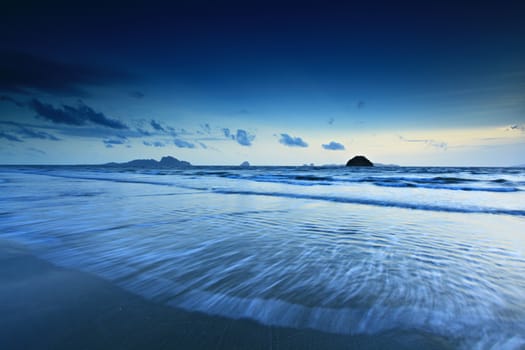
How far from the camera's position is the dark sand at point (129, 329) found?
1.76m

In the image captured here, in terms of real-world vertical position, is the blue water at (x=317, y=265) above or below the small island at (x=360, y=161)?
below

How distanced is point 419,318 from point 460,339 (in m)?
0.30

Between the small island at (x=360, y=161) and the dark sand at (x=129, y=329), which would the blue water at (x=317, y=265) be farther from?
the small island at (x=360, y=161)

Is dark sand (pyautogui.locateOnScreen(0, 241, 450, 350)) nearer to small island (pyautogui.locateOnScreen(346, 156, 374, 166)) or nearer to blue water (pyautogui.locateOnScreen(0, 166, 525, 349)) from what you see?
blue water (pyautogui.locateOnScreen(0, 166, 525, 349))

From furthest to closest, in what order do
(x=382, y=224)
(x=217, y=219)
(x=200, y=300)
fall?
(x=217, y=219) → (x=382, y=224) → (x=200, y=300)

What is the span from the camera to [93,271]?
3049 mm

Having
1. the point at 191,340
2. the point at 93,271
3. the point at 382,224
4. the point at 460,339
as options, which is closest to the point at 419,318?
the point at 460,339

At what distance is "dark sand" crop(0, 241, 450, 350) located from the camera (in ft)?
5.76

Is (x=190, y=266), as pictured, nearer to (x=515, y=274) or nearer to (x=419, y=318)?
(x=419, y=318)

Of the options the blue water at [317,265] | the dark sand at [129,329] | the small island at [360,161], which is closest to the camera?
the dark sand at [129,329]

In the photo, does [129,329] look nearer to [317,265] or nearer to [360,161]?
[317,265]

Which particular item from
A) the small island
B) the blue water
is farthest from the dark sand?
the small island

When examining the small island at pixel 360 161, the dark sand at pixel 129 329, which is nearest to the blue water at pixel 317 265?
the dark sand at pixel 129 329

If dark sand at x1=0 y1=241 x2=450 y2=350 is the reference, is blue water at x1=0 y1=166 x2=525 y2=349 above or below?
below
